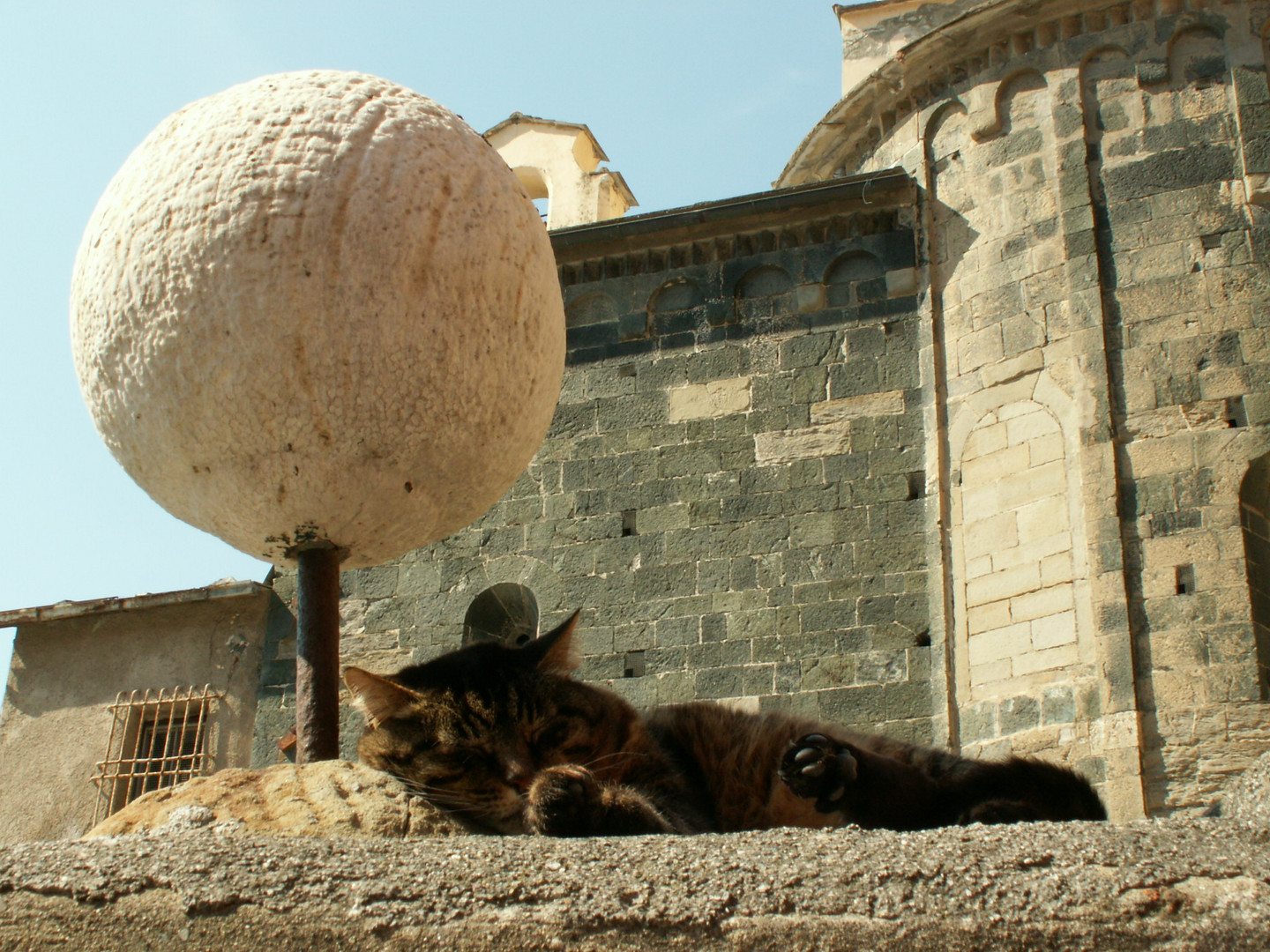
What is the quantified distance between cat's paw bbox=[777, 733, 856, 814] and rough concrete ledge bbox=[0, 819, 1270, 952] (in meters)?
0.88

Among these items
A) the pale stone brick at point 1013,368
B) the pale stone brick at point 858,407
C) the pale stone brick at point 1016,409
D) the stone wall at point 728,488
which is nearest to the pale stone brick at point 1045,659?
the stone wall at point 728,488

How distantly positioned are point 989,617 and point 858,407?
1871mm

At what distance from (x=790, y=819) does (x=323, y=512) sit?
132cm

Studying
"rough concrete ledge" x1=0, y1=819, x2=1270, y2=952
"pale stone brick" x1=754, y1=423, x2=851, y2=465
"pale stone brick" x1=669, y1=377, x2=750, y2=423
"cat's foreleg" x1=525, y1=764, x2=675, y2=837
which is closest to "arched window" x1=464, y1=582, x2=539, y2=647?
"pale stone brick" x1=669, y1=377, x2=750, y2=423

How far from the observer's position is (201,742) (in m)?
11.2

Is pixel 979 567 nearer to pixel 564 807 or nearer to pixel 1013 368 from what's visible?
pixel 1013 368

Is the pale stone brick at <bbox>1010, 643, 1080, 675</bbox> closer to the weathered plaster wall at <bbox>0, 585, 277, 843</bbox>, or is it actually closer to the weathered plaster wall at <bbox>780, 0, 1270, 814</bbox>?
the weathered plaster wall at <bbox>780, 0, 1270, 814</bbox>

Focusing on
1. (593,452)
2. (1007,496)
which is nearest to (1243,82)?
(1007,496)

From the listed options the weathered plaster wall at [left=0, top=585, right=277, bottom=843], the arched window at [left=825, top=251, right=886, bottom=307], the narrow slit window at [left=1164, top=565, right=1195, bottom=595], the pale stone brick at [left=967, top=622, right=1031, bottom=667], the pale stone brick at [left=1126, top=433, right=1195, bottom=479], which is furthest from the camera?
the weathered plaster wall at [left=0, top=585, right=277, bottom=843]

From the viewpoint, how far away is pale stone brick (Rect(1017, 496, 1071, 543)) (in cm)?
937

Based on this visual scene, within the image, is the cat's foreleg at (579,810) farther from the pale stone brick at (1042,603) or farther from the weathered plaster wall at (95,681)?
the weathered plaster wall at (95,681)

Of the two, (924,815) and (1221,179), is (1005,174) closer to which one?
(1221,179)

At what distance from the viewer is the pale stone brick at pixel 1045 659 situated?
29.6 ft

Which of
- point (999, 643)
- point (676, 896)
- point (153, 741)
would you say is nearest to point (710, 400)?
point (999, 643)
